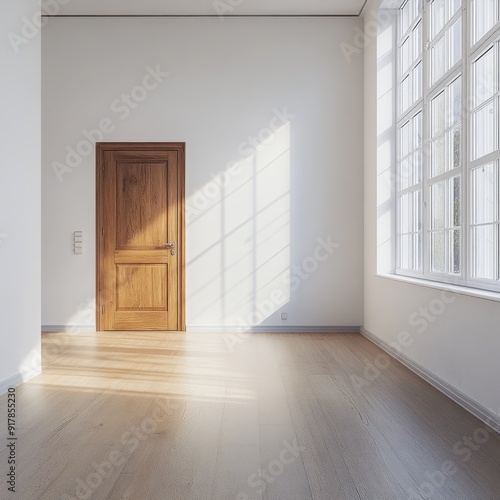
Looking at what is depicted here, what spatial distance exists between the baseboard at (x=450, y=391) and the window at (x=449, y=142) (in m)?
0.69

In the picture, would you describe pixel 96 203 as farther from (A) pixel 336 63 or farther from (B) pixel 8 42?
(A) pixel 336 63

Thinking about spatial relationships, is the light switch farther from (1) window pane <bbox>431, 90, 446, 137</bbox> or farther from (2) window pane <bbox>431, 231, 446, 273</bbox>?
(1) window pane <bbox>431, 90, 446, 137</bbox>

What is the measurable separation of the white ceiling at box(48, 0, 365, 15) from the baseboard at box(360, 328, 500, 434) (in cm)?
374

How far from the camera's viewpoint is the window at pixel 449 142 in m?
3.41

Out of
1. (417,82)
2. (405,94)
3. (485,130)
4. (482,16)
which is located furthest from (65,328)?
(482,16)

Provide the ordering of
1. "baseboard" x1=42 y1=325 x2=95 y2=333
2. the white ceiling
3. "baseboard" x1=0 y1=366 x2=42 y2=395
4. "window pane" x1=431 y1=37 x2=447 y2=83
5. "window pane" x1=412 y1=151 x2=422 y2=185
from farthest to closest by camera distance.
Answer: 1. "baseboard" x1=42 y1=325 x2=95 y2=333
2. the white ceiling
3. "window pane" x1=412 y1=151 x2=422 y2=185
4. "window pane" x1=431 y1=37 x2=447 y2=83
5. "baseboard" x1=0 y1=366 x2=42 y2=395

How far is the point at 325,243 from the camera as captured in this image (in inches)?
251

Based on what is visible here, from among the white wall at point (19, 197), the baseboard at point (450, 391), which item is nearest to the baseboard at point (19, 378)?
the white wall at point (19, 197)

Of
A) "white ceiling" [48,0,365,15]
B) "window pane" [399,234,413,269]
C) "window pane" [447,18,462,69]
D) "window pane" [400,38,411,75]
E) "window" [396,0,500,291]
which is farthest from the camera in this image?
"white ceiling" [48,0,365,15]

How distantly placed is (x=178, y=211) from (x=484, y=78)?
3772 millimetres

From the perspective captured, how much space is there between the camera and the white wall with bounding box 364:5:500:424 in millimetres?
3094

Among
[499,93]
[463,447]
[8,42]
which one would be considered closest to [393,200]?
[499,93]

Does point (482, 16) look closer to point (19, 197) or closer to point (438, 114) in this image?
point (438, 114)

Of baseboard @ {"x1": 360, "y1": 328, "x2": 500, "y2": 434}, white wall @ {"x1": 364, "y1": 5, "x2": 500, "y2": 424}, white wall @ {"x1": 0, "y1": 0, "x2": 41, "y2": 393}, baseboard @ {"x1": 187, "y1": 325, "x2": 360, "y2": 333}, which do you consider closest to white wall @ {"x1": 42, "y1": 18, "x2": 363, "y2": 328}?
baseboard @ {"x1": 187, "y1": 325, "x2": 360, "y2": 333}
